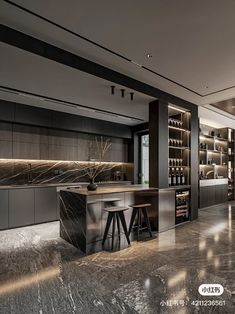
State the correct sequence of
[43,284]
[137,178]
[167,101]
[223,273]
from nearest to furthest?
[43,284], [223,273], [167,101], [137,178]

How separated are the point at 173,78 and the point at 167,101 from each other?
2.86 feet

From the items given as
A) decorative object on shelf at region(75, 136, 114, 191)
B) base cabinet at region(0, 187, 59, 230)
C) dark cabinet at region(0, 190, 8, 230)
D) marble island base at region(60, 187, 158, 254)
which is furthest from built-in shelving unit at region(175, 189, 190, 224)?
dark cabinet at region(0, 190, 8, 230)

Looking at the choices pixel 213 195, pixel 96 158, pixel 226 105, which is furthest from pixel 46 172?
pixel 213 195

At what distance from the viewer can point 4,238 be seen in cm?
413

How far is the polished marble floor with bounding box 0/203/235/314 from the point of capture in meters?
2.07

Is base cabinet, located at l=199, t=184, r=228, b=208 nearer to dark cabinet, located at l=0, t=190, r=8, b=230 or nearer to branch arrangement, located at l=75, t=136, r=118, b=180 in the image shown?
branch arrangement, located at l=75, t=136, r=118, b=180

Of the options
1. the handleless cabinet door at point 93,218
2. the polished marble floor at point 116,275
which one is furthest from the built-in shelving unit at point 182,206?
the handleless cabinet door at point 93,218

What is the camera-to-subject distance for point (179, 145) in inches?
218

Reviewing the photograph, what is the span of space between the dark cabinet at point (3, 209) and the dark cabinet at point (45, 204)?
0.68m

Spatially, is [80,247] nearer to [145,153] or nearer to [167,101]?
[167,101]

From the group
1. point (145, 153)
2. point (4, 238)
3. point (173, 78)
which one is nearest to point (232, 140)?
point (145, 153)

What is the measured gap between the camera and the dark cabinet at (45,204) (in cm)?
515

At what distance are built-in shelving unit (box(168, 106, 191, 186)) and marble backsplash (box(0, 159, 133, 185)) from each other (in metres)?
2.50

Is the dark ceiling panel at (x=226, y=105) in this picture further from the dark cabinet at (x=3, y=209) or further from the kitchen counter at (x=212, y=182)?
the dark cabinet at (x=3, y=209)
